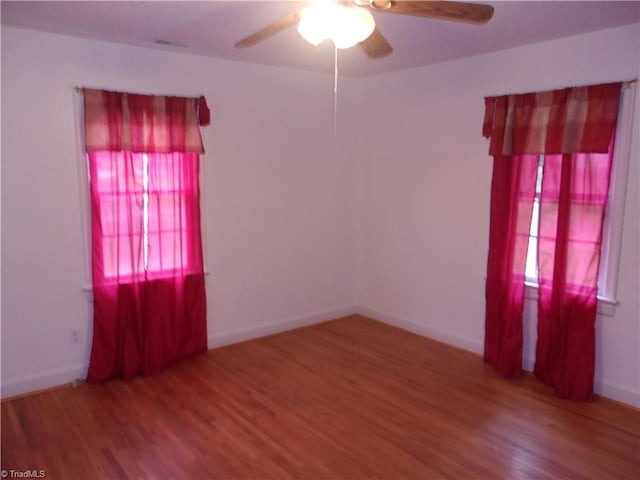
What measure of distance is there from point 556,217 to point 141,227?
300 centimetres

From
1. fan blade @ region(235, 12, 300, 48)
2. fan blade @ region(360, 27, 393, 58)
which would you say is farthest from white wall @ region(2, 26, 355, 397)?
fan blade @ region(360, 27, 393, 58)

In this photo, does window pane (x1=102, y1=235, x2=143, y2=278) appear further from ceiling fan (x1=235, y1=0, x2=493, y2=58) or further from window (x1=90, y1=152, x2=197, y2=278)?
ceiling fan (x1=235, y1=0, x2=493, y2=58)

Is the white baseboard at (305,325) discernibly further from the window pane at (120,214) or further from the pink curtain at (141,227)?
the window pane at (120,214)

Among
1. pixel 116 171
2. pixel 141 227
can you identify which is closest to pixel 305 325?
pixel 141 227

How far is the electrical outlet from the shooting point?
3.50 meters

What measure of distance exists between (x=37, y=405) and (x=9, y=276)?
0.88 m

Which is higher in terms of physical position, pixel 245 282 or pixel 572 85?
pixel 572 85

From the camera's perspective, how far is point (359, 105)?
4883 millimetres

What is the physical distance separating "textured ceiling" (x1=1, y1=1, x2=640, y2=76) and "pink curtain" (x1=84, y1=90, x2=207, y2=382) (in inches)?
18.5

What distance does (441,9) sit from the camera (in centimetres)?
195

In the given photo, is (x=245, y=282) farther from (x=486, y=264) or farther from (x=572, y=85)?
(x=572, y=85)

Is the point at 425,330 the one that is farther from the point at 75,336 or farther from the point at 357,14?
the point at 357,14

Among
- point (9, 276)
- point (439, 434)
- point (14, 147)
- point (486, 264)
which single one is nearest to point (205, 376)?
point (9, 276)

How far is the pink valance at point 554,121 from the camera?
309 centimetres
